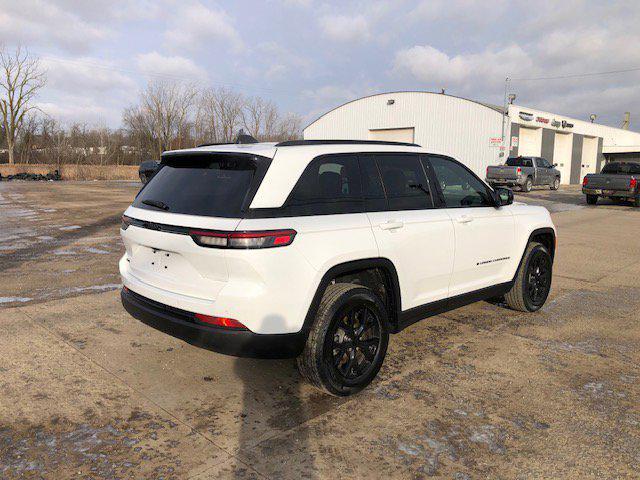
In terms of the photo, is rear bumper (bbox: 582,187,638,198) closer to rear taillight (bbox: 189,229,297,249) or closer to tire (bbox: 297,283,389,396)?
tire (bbox: 297,283,389,396)

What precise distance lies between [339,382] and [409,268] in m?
1.03

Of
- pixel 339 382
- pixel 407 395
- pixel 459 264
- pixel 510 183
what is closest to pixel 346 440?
pixel 339 382

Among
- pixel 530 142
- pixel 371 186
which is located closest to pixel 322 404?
pixel 371 186

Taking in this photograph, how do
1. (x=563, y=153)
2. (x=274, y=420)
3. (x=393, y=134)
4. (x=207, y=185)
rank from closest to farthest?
1. (x=274, y=420)
2. (x=207, y=185)
3. (x=393, y=134)
4. (x=563, y=153)

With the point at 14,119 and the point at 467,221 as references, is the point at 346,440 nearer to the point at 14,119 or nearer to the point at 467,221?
the point at 467,221

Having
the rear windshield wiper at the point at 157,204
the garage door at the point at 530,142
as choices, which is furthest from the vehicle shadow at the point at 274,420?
the garage door at the point at 530,142

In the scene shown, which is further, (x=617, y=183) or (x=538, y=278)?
(x=617, y=183)

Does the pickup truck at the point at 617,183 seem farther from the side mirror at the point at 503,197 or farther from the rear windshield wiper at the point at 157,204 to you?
the rear windshield wiper at the point at 157,204

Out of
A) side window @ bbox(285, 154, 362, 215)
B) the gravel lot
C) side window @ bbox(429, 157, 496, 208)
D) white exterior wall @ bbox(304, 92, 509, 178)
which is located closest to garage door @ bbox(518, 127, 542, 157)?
white exterior wall @ bbox(304, 92, 509, 178)

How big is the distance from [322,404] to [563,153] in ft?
147

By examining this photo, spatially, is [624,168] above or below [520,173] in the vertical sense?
above

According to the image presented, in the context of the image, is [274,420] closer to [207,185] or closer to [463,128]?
[207,185]

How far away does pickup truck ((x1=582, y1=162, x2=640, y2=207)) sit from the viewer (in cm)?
1938

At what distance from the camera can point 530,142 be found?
121 feet
